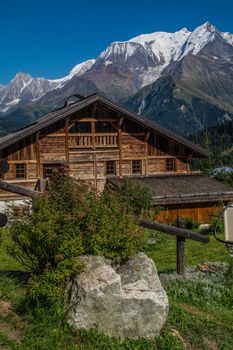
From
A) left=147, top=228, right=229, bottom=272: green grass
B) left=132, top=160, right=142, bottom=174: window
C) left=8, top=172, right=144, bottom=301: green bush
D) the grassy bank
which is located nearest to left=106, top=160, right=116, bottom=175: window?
left=132, top=160, right=142, bottom=174: window

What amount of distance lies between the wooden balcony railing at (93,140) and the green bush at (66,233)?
26075 mm

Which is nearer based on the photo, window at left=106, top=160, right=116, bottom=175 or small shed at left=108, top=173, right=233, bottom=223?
small shed at left=108, top=173, right=233, bottom=223

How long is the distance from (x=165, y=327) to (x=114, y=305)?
1052mm

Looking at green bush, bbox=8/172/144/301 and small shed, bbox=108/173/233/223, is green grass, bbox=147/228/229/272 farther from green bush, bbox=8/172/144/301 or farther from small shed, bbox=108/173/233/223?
small shed, bbox=108/173/233/223

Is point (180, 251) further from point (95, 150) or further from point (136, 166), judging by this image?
point (136, 166)

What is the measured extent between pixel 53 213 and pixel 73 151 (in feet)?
87.4

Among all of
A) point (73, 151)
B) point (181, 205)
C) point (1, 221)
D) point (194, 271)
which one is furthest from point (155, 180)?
point (1, 221)

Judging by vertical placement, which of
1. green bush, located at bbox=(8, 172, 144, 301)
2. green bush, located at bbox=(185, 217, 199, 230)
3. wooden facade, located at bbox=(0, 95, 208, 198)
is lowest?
green bush, located at bbox=(185, 217, 199, 230)

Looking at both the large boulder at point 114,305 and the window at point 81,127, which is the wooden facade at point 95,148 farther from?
the large boulder at point 114,305

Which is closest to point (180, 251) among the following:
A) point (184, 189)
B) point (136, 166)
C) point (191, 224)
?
point (191, 224)

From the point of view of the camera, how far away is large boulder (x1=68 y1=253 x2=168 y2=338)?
745 centimetres

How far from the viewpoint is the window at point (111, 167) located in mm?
35656

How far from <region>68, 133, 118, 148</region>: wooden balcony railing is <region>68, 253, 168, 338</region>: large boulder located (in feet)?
88.7

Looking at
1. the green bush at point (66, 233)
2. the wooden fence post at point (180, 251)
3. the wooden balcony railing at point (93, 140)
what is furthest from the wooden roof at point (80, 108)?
the green bush at point (66, 233)
